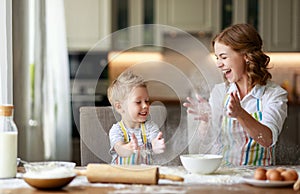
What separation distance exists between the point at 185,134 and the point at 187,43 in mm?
302

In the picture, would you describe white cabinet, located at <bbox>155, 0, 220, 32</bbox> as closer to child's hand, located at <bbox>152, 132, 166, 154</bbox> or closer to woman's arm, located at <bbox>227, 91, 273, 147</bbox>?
woman's arm, located at <bbox>227, 91, 273, 147</bbox>

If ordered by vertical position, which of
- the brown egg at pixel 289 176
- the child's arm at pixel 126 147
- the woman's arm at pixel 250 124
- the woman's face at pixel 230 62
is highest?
the woman's face at pixel 230 62

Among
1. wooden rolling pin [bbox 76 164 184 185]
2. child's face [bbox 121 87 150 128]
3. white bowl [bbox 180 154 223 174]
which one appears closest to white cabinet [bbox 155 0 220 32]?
child's face [bbox 121 87 150 128]

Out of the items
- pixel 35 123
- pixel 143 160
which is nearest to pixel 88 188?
pixel 143 160

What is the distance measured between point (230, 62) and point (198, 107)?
25 centimetres

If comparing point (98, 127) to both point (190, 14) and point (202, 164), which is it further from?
point (190, 14)

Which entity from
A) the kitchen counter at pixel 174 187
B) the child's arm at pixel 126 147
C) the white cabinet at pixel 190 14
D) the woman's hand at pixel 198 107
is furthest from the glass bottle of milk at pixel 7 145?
the white cabinet at pixel 190 14

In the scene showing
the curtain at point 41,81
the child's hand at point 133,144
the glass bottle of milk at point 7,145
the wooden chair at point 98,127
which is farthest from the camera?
the curtain at point 41,81

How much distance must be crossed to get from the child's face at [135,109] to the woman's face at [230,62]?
0.34 metres

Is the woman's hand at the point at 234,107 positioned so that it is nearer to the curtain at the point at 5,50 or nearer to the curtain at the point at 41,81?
the curtain at the point at 5,50

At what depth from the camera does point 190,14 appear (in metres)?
4.81

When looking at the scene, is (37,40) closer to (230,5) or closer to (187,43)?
(230,5)

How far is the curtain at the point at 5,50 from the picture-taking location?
2404 mm

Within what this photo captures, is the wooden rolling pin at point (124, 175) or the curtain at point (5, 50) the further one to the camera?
the curtain at point (5, 50)
